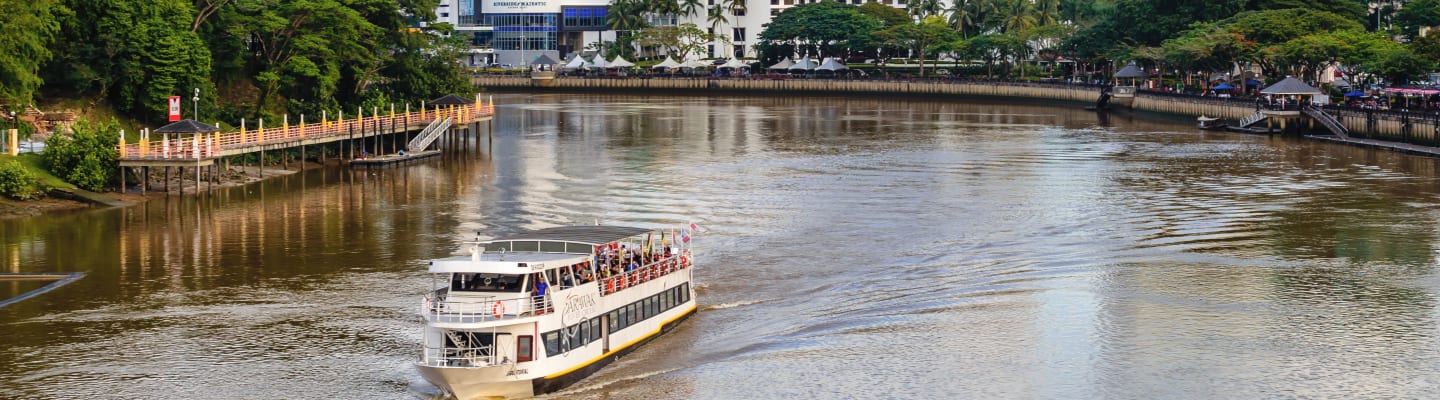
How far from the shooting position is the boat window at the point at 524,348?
130ft

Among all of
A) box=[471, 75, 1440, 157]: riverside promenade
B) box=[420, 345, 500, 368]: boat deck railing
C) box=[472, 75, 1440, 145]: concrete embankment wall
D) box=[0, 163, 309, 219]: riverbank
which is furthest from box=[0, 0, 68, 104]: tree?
box=[472, 75, 1440, 145]: concrete embankment wall

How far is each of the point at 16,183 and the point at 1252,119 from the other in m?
87.2

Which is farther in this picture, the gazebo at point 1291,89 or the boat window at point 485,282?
the gazebo at point 1291,89

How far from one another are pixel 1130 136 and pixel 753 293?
76475 mm

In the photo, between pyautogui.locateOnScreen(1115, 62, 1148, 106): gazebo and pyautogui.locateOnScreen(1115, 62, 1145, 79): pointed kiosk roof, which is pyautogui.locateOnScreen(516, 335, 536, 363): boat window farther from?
pyautogui.locateOnScreen(1115, 62, 1145, 79): pointed kiosk roof

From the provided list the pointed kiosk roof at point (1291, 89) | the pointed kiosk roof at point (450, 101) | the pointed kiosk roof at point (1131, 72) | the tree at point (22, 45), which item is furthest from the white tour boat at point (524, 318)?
the pointed kiosk roof at point (1131, 72)

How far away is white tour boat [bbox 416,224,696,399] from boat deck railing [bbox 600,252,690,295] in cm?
4

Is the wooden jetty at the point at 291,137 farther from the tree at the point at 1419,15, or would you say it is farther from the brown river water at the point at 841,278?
the tree at the point at 1419,15

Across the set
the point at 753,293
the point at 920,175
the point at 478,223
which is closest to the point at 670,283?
the point at 753,293

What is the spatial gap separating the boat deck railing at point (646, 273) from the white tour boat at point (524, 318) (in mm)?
39

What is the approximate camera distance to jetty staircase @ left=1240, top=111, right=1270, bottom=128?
125 metres

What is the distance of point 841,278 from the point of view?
5600cm

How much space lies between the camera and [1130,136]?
406 ft

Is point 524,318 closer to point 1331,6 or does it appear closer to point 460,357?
point 460,357
